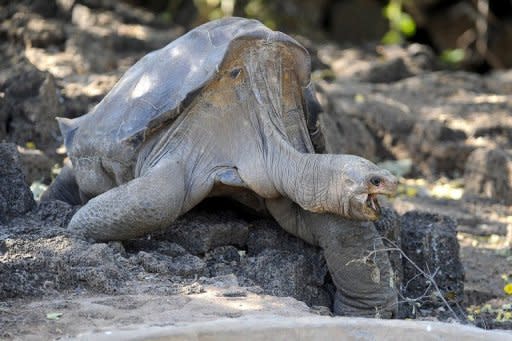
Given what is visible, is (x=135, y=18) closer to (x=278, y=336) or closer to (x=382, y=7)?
(x=382, y=7)

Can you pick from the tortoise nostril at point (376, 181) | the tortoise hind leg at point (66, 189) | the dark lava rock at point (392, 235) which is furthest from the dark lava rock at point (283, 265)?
the tortoise hind leg at point (66, 189)

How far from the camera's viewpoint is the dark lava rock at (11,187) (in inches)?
213

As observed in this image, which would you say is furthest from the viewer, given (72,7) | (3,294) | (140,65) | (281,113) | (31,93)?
(72,7)

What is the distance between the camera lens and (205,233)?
17.1ft

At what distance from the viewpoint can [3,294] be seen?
4.35 m

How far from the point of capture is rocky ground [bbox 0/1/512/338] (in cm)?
455

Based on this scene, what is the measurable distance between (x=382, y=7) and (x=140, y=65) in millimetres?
10360

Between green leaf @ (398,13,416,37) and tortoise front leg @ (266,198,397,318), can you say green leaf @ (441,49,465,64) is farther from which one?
tortoise front leg @ (266,198,397,318)

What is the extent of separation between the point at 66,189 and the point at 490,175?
133 inches

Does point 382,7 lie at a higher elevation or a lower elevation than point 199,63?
lower

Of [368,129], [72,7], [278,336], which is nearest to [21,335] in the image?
[278,336]

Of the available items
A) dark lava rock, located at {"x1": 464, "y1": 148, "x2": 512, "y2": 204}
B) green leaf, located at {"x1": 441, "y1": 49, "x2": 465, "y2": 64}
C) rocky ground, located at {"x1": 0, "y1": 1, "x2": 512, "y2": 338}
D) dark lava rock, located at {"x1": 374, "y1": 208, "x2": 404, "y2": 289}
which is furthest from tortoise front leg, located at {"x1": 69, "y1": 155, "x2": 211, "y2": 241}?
green leaf, located at {"x1": 441, "y1": 49, "x2": 465, "y2": 64}

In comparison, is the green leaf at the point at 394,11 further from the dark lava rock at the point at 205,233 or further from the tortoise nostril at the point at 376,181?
the tortoise nostril at the point at 376,181

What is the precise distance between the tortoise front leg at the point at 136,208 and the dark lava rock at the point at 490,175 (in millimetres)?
3542
